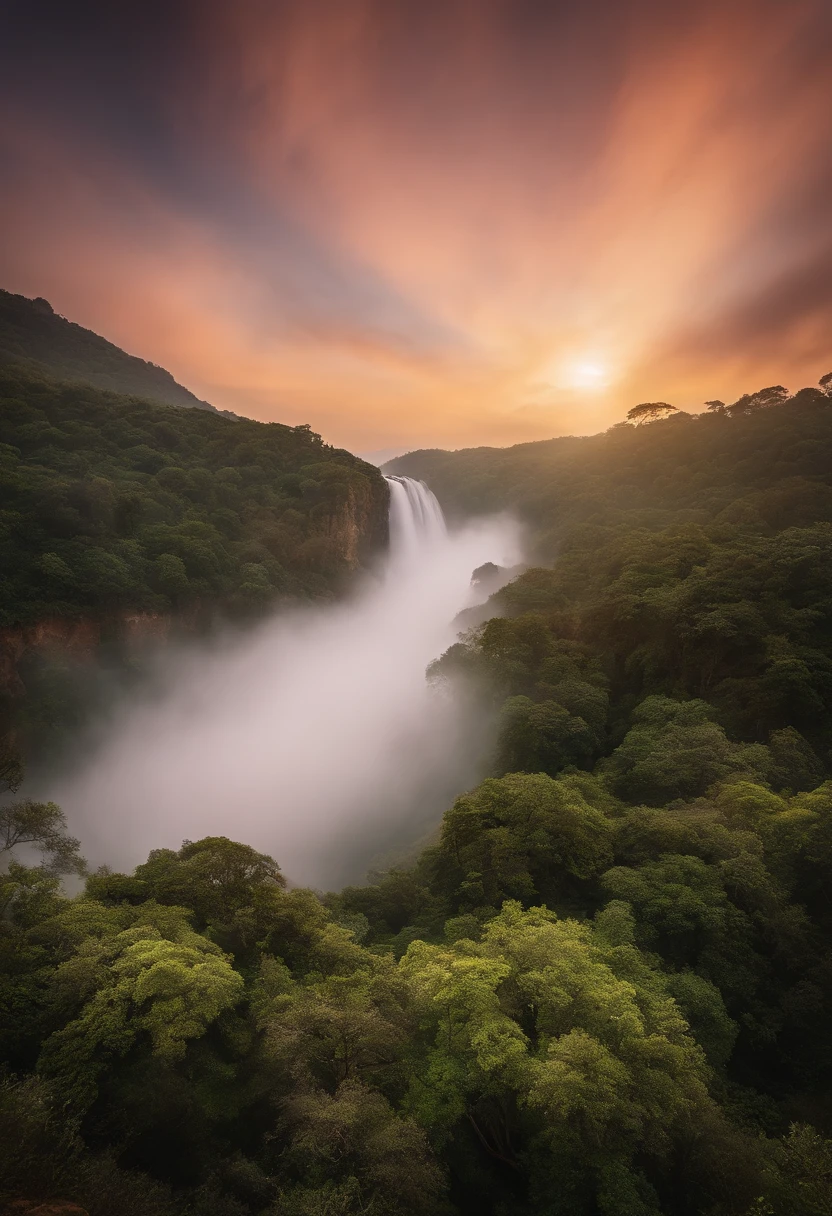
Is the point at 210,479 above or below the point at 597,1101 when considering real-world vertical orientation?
above


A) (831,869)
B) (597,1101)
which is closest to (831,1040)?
(831,869)

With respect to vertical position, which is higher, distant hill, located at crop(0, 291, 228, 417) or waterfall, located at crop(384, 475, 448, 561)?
distant hill, located at crop(0, 291, 228, 417)

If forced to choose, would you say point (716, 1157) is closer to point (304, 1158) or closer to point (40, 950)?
point (304, 1158)

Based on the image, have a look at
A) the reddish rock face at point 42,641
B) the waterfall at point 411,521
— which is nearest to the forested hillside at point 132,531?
the reddish rock face at point 42,641

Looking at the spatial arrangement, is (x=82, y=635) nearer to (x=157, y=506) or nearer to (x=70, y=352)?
(x=157, y=506)

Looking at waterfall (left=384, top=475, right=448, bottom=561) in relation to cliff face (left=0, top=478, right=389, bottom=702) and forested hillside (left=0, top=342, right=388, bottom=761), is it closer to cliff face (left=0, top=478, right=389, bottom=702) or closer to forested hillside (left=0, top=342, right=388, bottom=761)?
forested hillside (left=0, top=342, right=388, bottom=761)

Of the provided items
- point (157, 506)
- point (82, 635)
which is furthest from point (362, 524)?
point (82, 635)

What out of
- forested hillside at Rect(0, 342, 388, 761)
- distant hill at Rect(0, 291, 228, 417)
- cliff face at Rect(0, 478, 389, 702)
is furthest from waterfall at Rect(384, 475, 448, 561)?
distant hill at Rect(0, 291, 228, 417)
